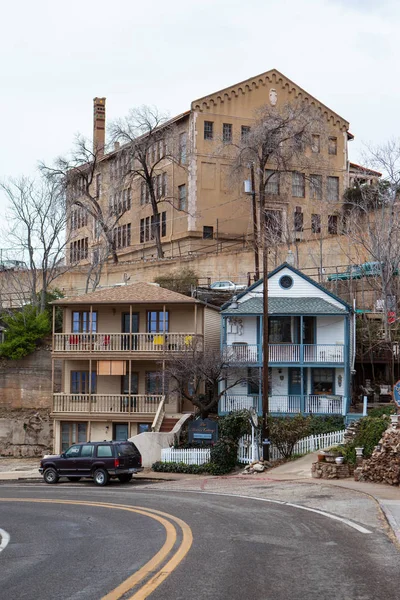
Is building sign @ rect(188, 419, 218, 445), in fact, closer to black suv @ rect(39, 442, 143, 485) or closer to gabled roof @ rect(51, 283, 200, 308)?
black suv @ rect(39, 442, 143, 485)

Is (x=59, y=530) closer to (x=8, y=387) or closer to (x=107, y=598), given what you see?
(x=107, y=598)

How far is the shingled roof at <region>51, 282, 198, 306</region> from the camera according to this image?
40312 mm

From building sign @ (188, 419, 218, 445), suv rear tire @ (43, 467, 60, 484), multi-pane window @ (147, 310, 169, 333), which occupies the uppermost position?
multi-pane window @ (147, 310, 169, 333)

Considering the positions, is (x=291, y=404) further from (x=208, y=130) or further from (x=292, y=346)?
(x=208, y=130)

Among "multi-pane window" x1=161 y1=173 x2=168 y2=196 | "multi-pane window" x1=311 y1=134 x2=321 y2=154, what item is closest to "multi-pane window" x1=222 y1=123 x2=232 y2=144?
"multi-pane window" x1=161 y1=173 x2=168 y2=196

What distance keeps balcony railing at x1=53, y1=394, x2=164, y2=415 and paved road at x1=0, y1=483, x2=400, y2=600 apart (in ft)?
61.5

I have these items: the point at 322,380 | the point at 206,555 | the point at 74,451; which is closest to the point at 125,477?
the point at 74,451

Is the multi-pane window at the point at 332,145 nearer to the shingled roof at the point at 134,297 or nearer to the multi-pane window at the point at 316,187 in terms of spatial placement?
the multi-pane window at the point at 316,187

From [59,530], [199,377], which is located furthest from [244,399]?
[59,530]

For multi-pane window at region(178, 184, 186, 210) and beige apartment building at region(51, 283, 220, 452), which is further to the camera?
multi-pane window at region(178, 184, 186, 210)

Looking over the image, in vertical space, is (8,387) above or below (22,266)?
below

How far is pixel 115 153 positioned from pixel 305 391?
3262 cm

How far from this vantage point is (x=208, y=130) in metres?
61.6

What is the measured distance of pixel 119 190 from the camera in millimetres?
62312
